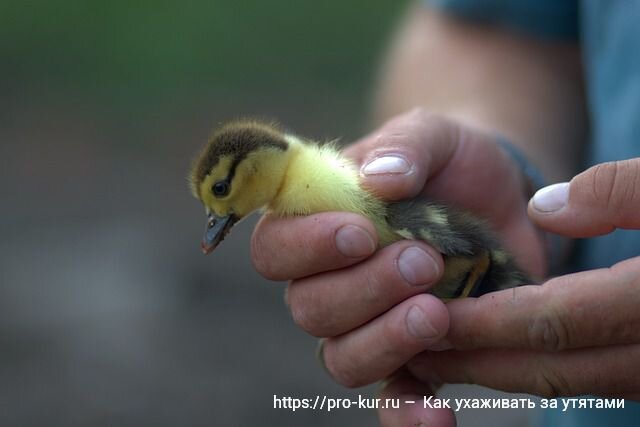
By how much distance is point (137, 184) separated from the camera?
5.61 meters

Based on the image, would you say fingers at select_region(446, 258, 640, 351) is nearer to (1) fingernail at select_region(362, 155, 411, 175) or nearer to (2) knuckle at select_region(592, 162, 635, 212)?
(2) knuckle at select_region(592, 162, 635, 212)

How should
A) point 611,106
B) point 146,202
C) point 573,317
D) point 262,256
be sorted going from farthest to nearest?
1. point 146,202
2. point 611,106
3. point 262,256
4. point 573,317

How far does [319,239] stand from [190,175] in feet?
1.15

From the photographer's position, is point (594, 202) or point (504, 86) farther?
point (504, 86)

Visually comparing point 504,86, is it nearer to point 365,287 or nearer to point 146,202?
point 365,287

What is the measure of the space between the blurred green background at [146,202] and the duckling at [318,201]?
198 centimetres

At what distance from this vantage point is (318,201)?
5.61 ft

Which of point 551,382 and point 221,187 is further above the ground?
point 221,187

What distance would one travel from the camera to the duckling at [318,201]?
5.54 ft

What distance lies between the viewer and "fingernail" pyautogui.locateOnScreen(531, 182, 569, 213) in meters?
1.61

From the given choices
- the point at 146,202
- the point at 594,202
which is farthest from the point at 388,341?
the point at 146,202

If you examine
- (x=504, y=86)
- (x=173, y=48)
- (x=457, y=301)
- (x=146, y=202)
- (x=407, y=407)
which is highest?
(x=173, y=48)

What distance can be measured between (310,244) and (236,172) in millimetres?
230

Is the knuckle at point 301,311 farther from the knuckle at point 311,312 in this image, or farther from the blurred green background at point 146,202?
the blurred green background at point 146,202
